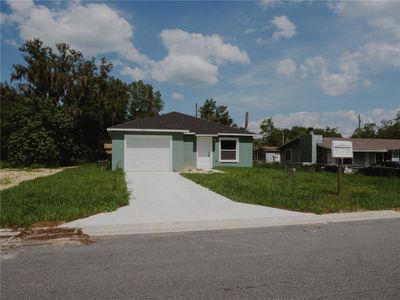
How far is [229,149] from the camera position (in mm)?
23828

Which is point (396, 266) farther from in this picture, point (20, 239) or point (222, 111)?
point (222, 111)

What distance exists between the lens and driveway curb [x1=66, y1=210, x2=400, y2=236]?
20.4 feet

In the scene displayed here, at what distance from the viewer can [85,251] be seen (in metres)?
4.95

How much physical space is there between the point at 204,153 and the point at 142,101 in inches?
1419

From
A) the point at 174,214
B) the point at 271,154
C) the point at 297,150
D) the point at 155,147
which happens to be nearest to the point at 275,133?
the point at 271,154

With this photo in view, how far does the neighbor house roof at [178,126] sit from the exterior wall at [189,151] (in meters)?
0.58

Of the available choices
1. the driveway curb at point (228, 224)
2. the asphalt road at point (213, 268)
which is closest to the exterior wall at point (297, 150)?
the driveway curb at point (228, 224)

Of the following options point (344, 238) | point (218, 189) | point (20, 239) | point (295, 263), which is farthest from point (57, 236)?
point (218, 189)

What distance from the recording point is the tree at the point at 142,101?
55.4m

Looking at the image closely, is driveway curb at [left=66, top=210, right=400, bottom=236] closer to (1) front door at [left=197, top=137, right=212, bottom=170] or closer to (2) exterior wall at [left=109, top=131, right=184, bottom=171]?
(2) exterior wall at [left=109, top=131, right=184, bottom=171]

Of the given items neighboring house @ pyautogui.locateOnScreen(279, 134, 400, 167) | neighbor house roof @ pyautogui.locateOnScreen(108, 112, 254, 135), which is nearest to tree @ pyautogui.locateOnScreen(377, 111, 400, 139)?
neighboring house @ pyautogui.locateOnScreen(279, 134, 400, 167)

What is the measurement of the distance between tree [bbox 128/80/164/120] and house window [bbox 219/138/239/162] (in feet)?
109

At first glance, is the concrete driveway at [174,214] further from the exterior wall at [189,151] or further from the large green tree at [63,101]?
the large green tree at [63,101]

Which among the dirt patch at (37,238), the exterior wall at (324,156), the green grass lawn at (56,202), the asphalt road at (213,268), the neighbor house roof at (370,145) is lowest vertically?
the asphalt road at (213,268)
